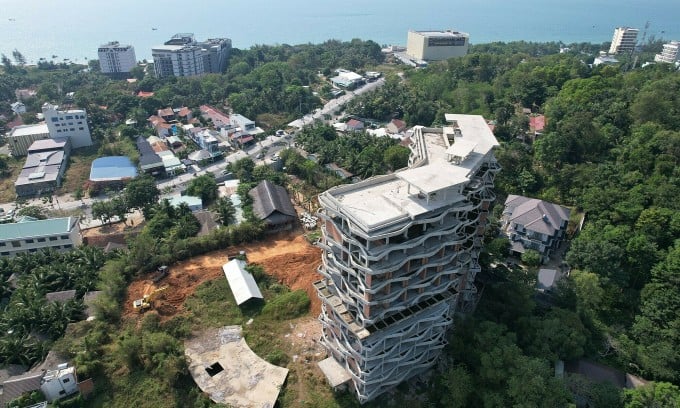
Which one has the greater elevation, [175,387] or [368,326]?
[368,326]

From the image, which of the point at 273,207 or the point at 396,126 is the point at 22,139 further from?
the point at 396,126

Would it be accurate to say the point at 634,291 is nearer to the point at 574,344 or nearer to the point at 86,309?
the point at 574,344

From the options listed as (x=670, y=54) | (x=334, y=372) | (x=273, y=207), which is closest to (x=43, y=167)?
(x=273, y=207)

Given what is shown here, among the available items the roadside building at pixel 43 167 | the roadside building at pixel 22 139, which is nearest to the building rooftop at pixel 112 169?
the roadside building at pixel 43 167

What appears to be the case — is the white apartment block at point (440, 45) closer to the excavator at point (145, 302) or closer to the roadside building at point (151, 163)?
the roadside building at point (151, 163)

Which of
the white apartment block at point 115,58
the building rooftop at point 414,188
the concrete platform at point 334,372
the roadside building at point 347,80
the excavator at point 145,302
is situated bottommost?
the concrete platform at point 334,372

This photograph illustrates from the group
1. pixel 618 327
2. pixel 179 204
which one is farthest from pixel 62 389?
pixel 618 327

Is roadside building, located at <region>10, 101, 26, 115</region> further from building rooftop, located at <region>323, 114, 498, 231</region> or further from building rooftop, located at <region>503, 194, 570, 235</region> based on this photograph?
→ building rooftop, located at <region>503, 194, 570, 235</region>
